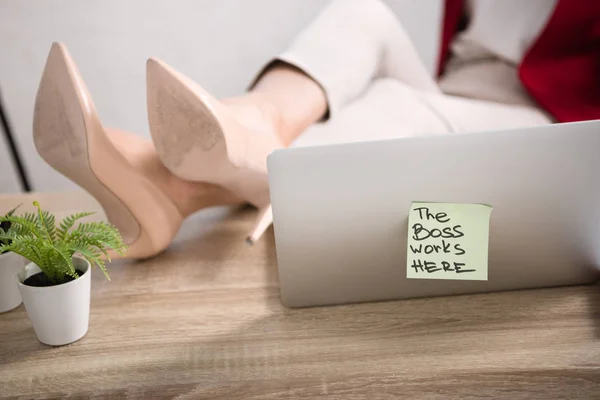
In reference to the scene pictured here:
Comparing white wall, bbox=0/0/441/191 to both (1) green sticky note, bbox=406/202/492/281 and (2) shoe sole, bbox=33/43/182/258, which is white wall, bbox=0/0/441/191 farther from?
(1) green sticky note, bbox=406/202/492/281

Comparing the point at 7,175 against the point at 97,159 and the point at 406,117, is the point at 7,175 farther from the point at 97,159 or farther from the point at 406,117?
the point at 406,117

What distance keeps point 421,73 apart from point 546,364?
32.4 inches

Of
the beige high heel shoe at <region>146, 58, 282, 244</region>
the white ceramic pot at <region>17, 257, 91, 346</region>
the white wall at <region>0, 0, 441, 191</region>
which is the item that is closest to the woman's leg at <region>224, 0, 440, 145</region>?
the beige high heel shoe at <region>146, 58, 282, 244</region>

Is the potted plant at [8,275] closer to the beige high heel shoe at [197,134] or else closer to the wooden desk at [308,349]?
the wooden desk at [308,349]

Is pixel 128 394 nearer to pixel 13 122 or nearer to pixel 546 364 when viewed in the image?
pixel 546 364

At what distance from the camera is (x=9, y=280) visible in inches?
29.9

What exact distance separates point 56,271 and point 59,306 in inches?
1.6

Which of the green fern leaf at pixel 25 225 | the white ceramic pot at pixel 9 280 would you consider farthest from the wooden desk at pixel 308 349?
the green fern leaf at pixel 25 225

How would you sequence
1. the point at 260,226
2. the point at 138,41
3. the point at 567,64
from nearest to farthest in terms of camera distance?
the point at 260,226, the point at 567,64, the point at 138,41

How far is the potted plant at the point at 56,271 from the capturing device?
2.08 ft

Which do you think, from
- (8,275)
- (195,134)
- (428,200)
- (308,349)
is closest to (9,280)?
(8,275)

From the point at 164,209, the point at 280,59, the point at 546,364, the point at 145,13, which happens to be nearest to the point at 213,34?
the point at 145,13

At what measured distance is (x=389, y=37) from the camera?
3.89ft

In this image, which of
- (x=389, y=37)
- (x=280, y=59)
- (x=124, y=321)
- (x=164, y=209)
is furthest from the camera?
(x=389, y=37)
